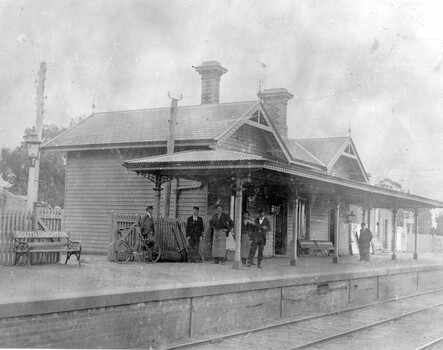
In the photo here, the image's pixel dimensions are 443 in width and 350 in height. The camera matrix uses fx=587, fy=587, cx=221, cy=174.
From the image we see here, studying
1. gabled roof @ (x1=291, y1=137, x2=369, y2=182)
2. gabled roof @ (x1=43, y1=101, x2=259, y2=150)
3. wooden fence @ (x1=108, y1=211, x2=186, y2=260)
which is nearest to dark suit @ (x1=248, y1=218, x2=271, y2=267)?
wooden fence @ (x1=108, y1=211, x2=186, y2=260)

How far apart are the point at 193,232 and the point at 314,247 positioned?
8790 millimetres

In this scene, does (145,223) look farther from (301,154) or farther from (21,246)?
(301,154)

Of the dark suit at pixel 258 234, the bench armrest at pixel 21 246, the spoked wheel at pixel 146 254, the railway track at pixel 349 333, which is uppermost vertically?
the dark suit at pixel 258 234

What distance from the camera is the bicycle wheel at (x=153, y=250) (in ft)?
45.8

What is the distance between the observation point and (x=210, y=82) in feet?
70.2

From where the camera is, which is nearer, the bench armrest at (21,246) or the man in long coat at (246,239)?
the bench armrest at (21,246)

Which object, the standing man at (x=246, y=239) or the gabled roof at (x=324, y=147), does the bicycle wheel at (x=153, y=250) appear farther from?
the gabled roof at (x=324, y=147)

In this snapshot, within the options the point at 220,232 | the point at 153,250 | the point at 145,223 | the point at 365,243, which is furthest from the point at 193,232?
the point at 365,243

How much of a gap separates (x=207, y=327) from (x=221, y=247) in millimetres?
5341

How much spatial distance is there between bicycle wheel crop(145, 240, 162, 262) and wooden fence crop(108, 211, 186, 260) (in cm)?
42

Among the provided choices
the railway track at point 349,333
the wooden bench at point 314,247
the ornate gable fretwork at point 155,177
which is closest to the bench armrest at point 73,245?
the ornate gable fretwork at point 155,177

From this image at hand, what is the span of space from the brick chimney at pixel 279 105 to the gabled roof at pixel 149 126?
5190 mm

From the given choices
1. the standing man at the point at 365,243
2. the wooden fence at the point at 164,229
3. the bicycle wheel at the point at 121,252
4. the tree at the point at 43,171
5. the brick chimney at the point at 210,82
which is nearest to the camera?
the bicycle wheel at the point at 121,252

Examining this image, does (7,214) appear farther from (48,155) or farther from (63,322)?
(48,155)
